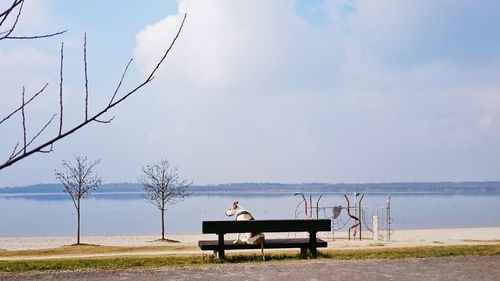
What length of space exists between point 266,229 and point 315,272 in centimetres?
311

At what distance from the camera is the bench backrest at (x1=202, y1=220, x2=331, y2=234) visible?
14406 mm

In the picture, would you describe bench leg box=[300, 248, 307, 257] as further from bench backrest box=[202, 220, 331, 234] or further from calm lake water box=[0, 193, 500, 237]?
calm lake water box=[0, 193, 500, 237]

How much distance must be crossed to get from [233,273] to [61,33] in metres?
9.69

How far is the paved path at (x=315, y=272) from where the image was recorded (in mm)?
11297

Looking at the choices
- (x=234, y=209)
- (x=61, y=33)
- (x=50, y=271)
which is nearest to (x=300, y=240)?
(x=234, y=209)

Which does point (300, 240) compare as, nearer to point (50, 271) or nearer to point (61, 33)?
point (50, 271)

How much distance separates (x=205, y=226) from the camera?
1430 centimetres

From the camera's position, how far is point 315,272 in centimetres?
1174

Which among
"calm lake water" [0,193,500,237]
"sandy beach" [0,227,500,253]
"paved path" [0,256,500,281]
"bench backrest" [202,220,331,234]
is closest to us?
"paved path" [0,256,500,281]

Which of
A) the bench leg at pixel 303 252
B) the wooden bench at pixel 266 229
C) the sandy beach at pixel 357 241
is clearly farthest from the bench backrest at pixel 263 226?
the sandy beach at pixel 357 241

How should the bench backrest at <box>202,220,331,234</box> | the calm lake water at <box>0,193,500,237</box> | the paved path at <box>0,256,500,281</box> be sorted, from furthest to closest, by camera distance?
1. the calm lake water at <box>0,193,500,237</box>
2. the bench backrest at <box>202,220,331,234</box>
3. the paved path at <box>0,256,500,281</box>

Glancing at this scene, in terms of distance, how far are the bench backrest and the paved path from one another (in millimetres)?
1535

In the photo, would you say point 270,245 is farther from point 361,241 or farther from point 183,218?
point 183,218

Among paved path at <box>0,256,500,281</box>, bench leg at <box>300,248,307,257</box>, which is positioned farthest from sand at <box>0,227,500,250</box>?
paved path at <box>0,256,500,281</box>
